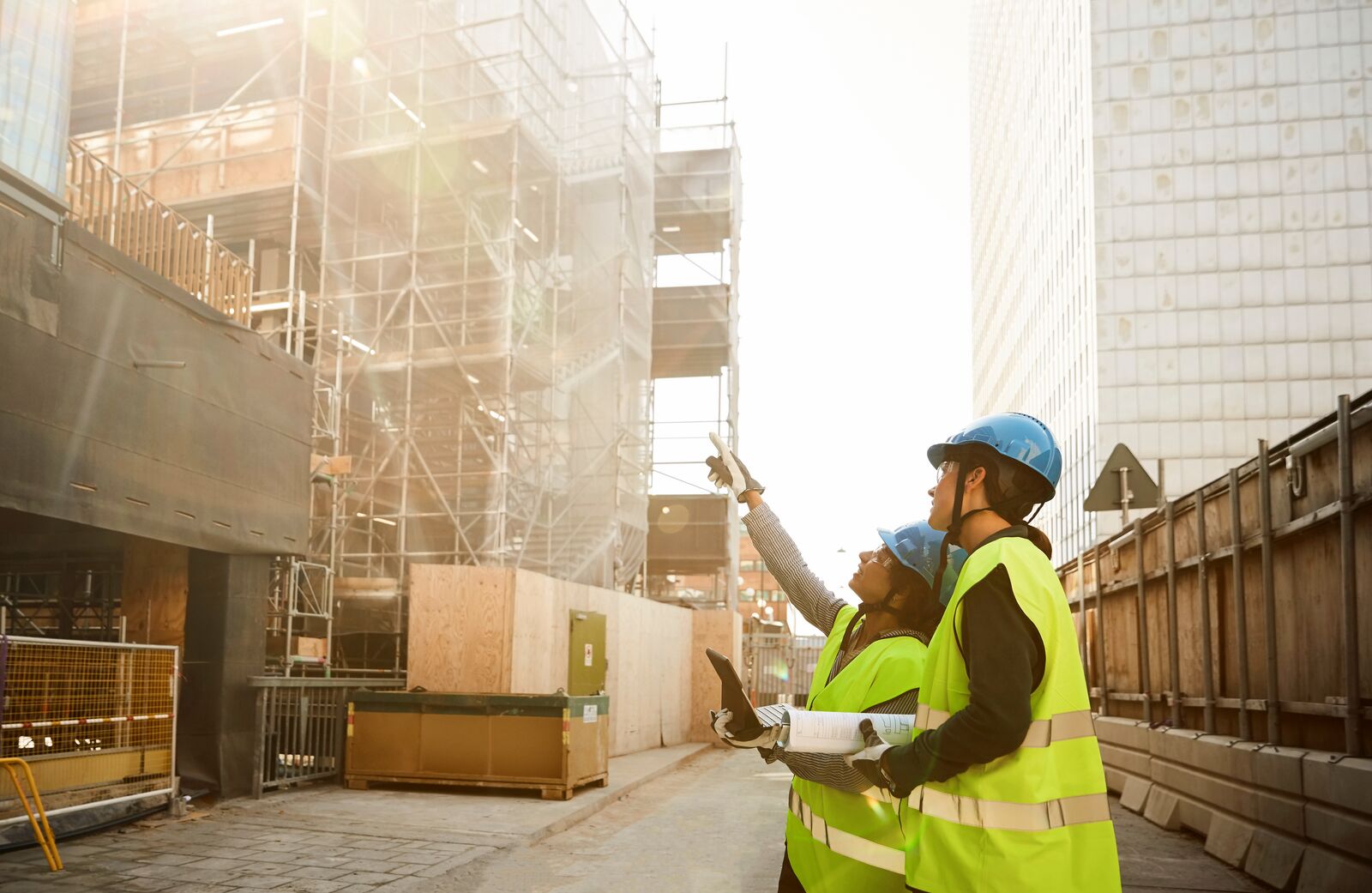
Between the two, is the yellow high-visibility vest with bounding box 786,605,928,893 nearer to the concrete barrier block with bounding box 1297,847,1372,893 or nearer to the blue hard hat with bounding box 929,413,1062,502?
the blue hard hat with bounding box 929,413,1062,502

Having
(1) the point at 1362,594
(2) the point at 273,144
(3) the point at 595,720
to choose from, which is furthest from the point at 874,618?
(2) the point at 273,144

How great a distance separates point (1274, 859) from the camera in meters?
8.45

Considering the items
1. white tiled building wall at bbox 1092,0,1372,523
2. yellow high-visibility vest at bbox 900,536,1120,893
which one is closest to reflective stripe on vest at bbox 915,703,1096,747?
yellow high-visibility vest at bbox 900,536,1120,893

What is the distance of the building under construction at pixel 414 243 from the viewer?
77.4 feet

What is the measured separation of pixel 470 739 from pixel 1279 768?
8680 millimetres

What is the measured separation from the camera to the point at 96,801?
1016 cm

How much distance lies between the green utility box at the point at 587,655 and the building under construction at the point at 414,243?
169 inches

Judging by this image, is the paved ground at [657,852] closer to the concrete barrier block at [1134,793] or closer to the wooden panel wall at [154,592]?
the concrete barrier block at [1134,793]

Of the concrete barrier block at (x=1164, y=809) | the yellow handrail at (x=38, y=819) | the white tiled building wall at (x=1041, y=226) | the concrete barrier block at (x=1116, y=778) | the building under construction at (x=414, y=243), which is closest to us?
the yellow handrail at (x=38, y=819)

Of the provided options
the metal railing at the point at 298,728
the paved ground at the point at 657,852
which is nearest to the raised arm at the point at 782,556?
the paved ground at the point at 657,852

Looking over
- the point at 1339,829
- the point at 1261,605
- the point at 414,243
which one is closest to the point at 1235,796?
the point at 1261,605

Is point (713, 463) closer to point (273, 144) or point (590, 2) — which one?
point (273, 144)

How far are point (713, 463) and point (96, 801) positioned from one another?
794cm

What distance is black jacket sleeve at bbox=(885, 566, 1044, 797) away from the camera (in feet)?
8.65
